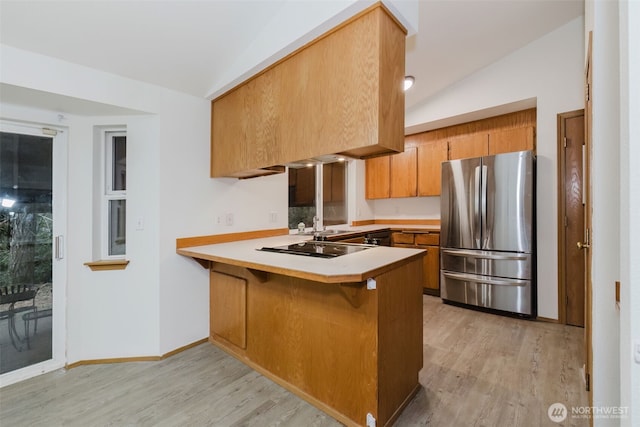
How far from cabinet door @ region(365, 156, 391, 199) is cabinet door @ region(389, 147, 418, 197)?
0.10m

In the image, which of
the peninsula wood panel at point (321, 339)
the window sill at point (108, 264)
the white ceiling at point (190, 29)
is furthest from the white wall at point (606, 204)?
the window sill at point (108, 264)

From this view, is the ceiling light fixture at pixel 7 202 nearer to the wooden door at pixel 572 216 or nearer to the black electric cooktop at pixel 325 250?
the black electric cooktop at pixel 325 250

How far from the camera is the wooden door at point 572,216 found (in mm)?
2969

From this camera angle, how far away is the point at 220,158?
2.68m

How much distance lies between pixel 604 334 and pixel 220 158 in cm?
281

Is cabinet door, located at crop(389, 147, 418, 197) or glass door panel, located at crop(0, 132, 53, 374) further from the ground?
cabinet door, located at crop(389, 147, 418, 197)

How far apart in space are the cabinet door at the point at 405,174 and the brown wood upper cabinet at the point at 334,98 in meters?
2.75

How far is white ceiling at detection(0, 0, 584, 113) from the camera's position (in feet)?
5.84

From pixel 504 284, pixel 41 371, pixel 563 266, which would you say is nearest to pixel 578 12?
pixel 563 266

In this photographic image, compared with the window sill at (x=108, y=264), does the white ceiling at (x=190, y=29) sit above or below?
above

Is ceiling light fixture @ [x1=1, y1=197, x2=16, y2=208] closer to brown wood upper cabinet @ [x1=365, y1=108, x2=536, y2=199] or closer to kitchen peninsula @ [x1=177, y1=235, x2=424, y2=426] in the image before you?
kitchen peninsula @ [x1=177, y1=235, x2=424, y2=426]

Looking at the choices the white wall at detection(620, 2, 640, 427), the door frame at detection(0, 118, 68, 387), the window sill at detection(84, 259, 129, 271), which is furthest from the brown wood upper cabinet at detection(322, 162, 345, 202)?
the white wall at detection(620, 2, 640, 427)

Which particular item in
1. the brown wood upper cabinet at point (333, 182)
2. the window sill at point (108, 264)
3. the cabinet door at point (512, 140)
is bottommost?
the window sill at point (108, 264)

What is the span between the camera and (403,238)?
4293 millimetres
